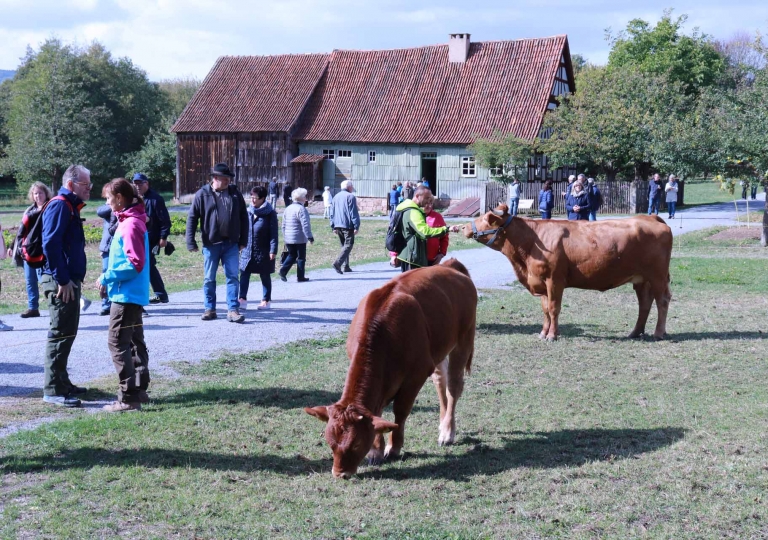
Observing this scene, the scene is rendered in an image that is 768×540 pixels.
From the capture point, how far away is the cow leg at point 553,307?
407 inches

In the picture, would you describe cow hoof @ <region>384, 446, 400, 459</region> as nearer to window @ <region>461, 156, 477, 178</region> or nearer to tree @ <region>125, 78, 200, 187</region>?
window @ <region>461, 156, 477, 178</region>

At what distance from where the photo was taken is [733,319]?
38.5ft

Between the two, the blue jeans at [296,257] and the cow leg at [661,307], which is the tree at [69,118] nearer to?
the blue jeans at [296,257]

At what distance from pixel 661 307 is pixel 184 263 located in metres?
12.0

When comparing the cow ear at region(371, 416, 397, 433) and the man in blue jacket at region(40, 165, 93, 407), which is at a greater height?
the man in blue jacket at region(40, 165, 93, 407)


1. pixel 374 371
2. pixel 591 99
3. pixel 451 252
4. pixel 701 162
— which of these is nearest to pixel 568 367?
pixel 374 371

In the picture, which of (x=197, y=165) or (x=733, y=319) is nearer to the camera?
(x=733, y=319)

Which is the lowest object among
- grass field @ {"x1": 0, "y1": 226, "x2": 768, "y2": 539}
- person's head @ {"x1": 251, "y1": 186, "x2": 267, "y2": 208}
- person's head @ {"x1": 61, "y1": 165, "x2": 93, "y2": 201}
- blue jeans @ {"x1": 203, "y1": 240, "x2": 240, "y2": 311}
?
grass field @ {"x1": 0, "y1": 226, "x2": 768, "y2": 539}

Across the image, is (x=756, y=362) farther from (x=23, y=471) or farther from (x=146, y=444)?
(x=23, y=471)

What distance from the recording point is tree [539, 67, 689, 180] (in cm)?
3941

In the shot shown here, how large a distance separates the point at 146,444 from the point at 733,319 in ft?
28.7

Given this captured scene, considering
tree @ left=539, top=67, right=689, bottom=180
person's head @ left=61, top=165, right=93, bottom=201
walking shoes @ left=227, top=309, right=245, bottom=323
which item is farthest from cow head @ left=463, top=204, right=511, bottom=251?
tree @ left=539, top=67, right=689, bottom=180

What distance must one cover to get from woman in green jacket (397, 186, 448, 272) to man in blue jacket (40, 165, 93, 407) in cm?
366

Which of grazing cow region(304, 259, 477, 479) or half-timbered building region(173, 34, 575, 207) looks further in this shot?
half-timbered building region(173, 34, 575, 207)
